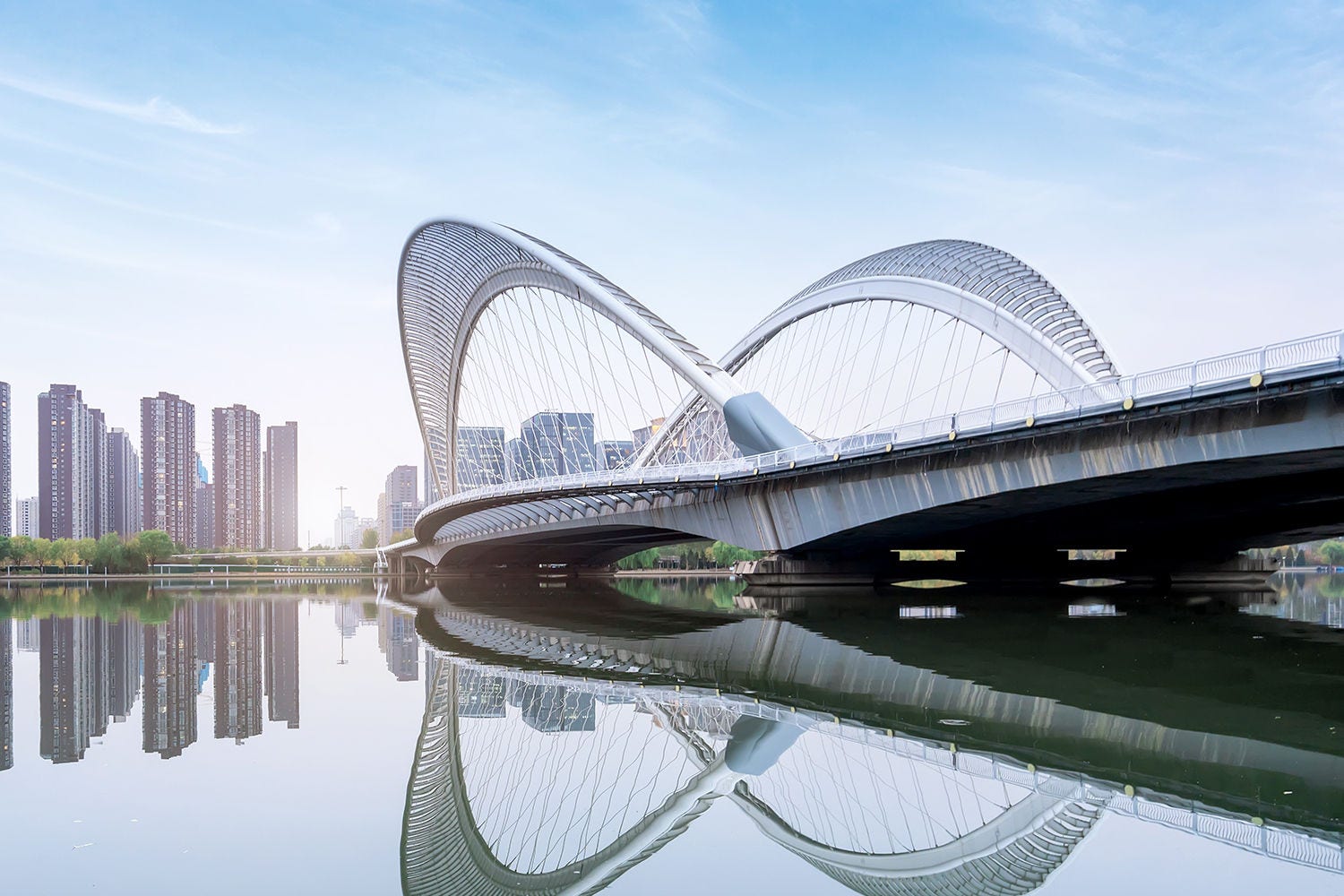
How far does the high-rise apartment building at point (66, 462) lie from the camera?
13875cm

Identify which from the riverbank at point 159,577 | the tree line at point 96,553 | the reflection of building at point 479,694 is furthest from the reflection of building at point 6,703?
the tree line at point 96,553

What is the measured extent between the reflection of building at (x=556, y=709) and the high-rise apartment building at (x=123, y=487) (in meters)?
167

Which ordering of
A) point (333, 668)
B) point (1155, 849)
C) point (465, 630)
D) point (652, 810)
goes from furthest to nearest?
1. point (465, 630)
2. point (333, 668)
3. point (652, 810)
4. point (1155, 849)

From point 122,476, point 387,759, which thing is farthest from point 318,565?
point 387,759

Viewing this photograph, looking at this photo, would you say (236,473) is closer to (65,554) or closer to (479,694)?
(65,554)

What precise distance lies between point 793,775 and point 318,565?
567 feet

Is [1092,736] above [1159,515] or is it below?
below

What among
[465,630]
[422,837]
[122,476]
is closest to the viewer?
[422,837]

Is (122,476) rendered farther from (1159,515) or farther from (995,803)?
(995,803)

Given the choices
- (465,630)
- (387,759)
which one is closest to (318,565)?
(465,630)

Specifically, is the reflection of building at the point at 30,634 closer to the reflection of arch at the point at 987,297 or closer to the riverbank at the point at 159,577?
the reflection of arch at the point at 987,297

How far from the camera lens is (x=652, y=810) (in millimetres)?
9109

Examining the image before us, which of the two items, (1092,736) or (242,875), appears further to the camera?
(1092,736)

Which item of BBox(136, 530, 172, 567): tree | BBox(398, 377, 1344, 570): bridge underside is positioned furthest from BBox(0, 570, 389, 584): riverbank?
BBox(398, 377, 1344, 570): bridge underside
